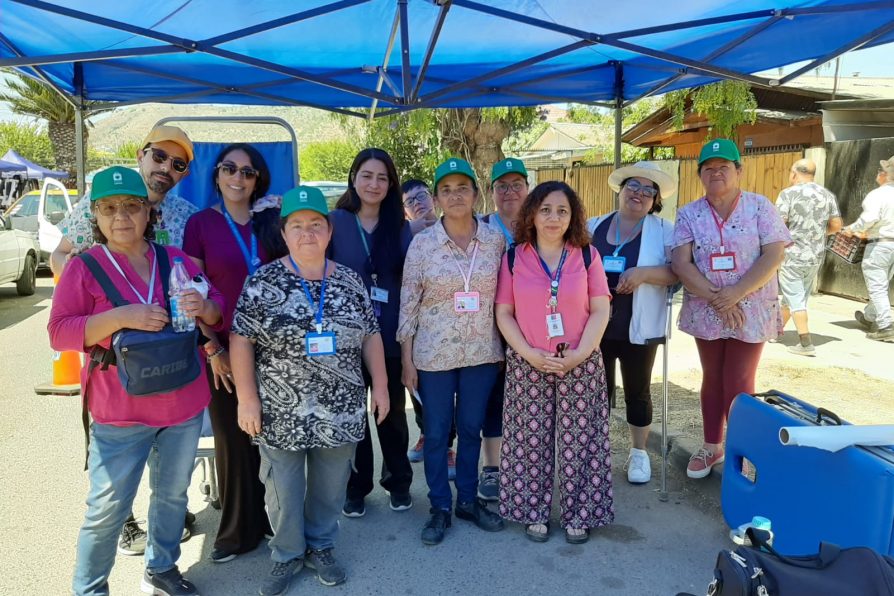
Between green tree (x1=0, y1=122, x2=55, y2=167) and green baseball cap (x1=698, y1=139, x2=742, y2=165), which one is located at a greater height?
green tree (x1=0, y1=122, x2=55, y2=167)

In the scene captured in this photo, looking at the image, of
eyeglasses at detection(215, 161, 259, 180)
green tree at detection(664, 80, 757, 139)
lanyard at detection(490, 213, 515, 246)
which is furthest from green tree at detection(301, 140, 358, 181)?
eyeglasses at detection(215, 161, 259, 180)

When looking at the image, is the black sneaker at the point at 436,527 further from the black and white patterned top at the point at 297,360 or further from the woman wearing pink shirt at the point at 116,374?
the woman wearing pink shirt at the point at 116,374

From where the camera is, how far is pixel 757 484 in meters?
3.27

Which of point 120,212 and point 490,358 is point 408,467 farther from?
point 120,212

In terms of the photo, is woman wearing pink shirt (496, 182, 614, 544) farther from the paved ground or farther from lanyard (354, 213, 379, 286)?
lanyard (354, 213, 379, 286)

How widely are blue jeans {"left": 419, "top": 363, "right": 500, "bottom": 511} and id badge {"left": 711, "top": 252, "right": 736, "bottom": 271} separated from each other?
142cm

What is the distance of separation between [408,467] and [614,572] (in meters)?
1.32

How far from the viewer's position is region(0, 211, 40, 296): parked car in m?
11.4

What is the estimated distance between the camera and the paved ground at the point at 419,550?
319 cm

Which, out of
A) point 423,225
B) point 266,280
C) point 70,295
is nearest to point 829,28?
point 423,225

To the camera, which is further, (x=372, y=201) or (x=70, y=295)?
(x=372, y=201)

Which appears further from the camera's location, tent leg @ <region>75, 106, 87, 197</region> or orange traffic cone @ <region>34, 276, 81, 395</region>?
orange traffic cone @ <region>34, 276, 81, 395</region>

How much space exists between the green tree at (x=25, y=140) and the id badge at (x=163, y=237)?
154ft

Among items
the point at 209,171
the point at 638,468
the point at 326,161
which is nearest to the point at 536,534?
the point at 638,468
